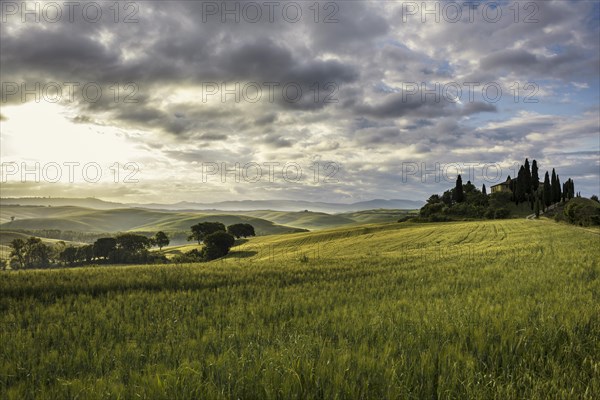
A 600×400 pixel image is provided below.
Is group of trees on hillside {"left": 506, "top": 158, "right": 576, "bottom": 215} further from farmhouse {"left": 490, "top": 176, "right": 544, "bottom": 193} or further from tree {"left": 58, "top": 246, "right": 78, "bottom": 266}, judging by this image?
tree {"left": 58, "top": 246, "right": 78, "bottom": 266}

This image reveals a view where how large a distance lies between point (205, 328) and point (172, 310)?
2407 millimetres

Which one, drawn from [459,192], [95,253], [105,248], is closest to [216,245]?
[105,248]

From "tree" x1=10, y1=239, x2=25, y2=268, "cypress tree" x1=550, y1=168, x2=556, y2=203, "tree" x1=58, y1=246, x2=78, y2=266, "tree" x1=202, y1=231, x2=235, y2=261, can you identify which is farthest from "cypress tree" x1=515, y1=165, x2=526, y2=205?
"tree" x1=10, y1=239, x2=25, y2=268

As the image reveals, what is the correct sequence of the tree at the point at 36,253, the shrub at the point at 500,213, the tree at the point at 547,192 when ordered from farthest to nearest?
the tree at the point at 36,253 → the tree at the point at 547,192 → the shrub at the point at 500,213

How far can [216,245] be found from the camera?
88938 mm

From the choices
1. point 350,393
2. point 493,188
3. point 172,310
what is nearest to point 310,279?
point 172,310

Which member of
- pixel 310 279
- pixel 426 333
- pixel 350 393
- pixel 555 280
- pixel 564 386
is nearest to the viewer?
pixel 350 393

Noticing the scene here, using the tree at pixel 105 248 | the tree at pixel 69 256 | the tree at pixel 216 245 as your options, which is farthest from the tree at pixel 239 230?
the tree at pixel 69 256

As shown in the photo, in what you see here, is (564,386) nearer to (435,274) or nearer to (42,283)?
(435,274)

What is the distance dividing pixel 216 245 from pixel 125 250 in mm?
35416

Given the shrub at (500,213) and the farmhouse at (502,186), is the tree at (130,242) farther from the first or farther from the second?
the farmhouse at (502,186)

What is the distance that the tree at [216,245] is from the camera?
86200mm

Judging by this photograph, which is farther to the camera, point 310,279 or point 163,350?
point 310,279

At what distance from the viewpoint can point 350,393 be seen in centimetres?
378
